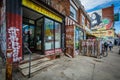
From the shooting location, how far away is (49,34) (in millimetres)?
8367

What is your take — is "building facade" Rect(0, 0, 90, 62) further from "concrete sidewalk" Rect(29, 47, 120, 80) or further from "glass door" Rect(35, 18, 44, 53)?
"concrete sidewalk" Rect(29, 47, 120, 80)

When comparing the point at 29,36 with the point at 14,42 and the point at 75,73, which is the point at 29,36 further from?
the point at 75,73

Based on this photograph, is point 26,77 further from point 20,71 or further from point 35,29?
point 35,29

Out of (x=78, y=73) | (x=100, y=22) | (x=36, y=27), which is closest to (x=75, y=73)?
(x=78, y=73)

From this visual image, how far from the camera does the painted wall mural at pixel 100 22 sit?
1469 inches

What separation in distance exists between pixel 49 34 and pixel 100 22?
118ft

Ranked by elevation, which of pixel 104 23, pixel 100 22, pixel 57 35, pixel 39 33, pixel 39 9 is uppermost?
pixel 100 22

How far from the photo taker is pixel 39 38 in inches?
322

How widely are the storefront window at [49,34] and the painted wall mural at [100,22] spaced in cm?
3400

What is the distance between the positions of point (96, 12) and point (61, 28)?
35135 millimetres

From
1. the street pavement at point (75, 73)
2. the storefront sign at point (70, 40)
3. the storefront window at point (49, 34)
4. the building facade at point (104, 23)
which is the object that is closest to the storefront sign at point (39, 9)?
the storefront window at point (49, 34)

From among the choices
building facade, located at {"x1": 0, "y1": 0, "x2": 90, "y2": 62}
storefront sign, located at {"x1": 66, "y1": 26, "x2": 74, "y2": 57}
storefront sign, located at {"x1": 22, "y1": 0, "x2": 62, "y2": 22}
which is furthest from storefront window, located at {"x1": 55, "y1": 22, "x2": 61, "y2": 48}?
storefront sign, located at {"x1": 66, "y1": 26, "x2": 74, "y2": 57}

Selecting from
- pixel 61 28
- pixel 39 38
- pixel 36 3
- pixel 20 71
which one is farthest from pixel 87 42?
pixel 20 71

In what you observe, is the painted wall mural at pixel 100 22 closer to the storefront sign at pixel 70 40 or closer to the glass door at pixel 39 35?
the storefront sign at pixel 70 40
